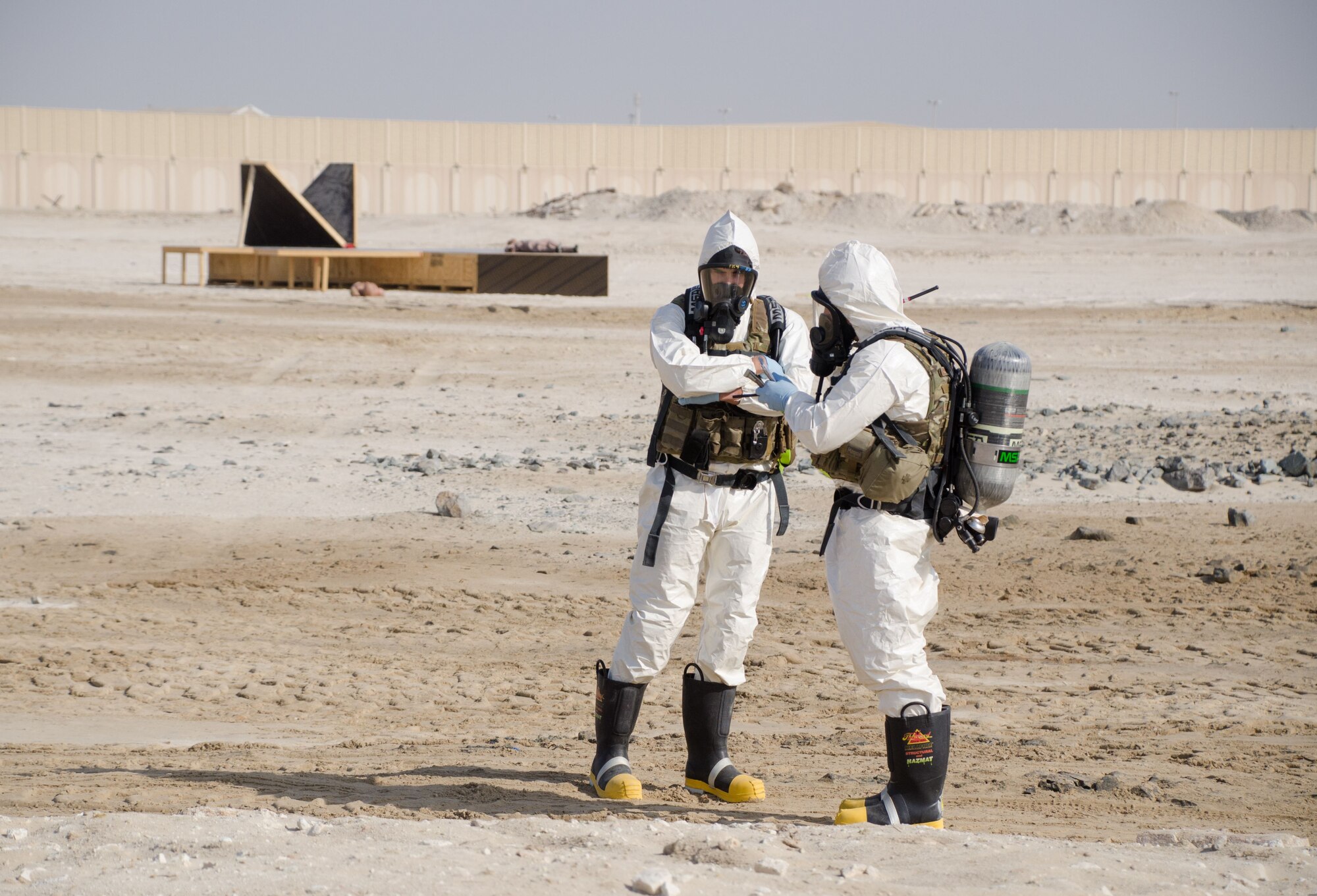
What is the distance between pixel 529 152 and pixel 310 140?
8.56 metres

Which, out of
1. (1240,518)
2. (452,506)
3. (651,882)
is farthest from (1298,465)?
(651,882)

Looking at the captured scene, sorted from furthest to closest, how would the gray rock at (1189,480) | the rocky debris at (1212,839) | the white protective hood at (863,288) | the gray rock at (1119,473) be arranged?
1. the gray rock at (1119,473)
2. the gray rock at (1189,480)
3. the white protective hood at (863,288)
4. the rocky debris at (1212,839)

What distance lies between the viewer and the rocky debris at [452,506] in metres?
10.6

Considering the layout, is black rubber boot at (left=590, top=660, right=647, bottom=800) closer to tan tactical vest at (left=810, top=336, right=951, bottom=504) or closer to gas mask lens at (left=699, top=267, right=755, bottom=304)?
tan tactical vest at (left=810, top=336, right=951, bottom=504)

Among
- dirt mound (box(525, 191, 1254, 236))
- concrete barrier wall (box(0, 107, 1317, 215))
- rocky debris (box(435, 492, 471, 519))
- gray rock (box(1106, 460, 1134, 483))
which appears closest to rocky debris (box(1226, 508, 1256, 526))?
gray rock (box(1106, 460, 1134, 483))

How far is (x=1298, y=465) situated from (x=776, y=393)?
28.9 feet

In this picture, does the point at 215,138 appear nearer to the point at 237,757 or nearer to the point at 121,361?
the point at 121,361

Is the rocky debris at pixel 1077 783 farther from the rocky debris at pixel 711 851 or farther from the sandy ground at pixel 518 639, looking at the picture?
the rocky debris at pixel 711 851

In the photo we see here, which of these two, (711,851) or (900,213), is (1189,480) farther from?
(900,213)

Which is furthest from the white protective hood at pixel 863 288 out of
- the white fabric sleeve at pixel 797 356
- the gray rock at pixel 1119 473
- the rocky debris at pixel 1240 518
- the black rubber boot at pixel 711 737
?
the gray rock at pixel 1119 473

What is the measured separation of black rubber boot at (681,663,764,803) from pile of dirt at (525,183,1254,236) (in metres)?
36.8

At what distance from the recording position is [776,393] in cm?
472

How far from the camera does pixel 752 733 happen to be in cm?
627

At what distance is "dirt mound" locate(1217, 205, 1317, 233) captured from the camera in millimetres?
46938
